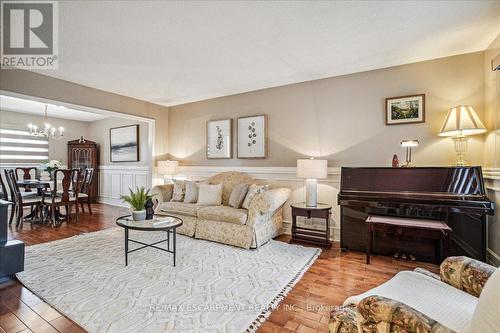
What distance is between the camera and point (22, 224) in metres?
4.34

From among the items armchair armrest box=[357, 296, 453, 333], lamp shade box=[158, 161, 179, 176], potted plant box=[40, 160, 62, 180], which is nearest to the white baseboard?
armchair armrest box=[357, 296, 453, 333]

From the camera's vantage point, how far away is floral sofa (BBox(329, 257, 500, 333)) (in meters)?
0.78

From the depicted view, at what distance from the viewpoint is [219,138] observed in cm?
473

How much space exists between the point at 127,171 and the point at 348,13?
19.7ft

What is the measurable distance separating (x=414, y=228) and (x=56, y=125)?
8.61 meters

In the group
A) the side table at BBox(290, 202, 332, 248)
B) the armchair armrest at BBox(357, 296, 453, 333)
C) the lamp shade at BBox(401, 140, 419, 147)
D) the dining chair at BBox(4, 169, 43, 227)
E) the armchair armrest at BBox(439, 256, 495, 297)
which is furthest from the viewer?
the dining chair at BBox(4, 169, 43, 227)

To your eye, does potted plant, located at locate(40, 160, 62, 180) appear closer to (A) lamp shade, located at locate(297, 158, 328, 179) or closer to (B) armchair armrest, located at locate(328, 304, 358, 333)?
(A) lamp shade, located at locate(297, 158, 328, 179)

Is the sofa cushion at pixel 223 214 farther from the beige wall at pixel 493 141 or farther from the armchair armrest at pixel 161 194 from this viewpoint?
the beige wall at pixel 493 141

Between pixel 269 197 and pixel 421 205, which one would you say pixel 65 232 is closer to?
pixel 269 197

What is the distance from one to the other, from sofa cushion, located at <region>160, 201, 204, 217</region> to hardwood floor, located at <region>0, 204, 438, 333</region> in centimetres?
179

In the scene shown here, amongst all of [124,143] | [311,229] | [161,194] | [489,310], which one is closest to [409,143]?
[311,229]

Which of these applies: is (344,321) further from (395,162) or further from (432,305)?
(395,162)

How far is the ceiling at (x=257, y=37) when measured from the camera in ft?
6.97

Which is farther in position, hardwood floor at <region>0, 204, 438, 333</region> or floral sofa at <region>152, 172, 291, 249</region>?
floral sofa at <region>152, 172, 291, 249</region>
